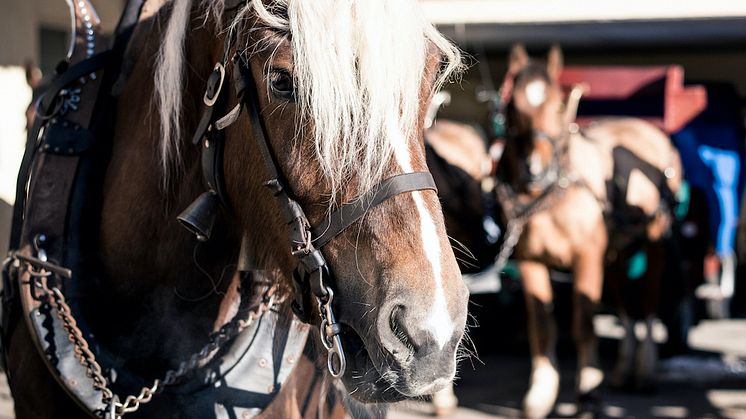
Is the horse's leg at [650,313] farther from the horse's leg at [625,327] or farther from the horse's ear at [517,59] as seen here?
the horse's ear at [517,59]

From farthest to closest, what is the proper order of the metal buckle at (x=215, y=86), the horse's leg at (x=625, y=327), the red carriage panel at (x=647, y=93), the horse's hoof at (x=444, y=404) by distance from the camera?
the red carriage panel at (x=647, y=93), the horse's leg at (x=625, y=327), the horse's hoof at (x=444, y=404), the metal buckle at (x=215, y=86)

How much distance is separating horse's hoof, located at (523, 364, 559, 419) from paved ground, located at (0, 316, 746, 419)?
0.80ft

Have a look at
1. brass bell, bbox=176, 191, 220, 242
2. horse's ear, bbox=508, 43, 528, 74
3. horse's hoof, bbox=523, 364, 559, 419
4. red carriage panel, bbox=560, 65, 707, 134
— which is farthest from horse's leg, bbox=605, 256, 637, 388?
brass bell, bbox=176, 191, 220, 242

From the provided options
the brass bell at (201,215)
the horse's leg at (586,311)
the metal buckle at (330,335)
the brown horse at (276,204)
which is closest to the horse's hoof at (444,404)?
the horse's leg at (586,311)

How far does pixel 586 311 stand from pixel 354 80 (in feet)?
13.7

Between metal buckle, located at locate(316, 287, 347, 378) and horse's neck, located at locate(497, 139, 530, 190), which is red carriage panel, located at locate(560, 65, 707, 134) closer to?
horse's neck, located at locate(497, 139, 530, 190)

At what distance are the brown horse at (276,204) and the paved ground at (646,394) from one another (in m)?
2.99

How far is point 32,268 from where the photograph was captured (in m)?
1.71

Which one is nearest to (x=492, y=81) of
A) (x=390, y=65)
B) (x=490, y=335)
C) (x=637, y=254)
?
(x=490, y=335)

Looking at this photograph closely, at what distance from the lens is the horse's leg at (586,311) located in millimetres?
5148

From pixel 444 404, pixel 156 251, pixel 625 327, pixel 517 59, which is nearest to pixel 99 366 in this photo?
pixel 156 251

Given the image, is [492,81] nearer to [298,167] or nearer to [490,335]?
[490,335]

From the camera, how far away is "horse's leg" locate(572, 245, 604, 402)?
16.9 feet

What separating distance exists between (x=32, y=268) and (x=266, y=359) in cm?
50
